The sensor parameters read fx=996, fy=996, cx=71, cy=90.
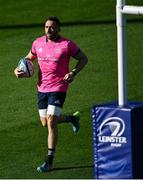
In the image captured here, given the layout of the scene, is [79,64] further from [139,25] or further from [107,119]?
[139,25]

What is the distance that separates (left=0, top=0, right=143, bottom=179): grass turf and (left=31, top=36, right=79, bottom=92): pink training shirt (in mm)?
1167

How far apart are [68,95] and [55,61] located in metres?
4.85

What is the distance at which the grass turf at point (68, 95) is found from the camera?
49.5ft

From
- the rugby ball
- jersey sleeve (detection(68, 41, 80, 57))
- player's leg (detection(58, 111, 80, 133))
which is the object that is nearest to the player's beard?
jersey sleeve (detection(68, 41, 80, 57))

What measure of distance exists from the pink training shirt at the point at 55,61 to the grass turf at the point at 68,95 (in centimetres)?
117

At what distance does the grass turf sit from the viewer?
595 inches

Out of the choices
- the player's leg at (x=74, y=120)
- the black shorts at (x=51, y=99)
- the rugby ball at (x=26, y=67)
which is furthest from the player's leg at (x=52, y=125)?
the player's leg at (x=74, y=120)

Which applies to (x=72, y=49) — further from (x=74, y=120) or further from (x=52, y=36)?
(x=74, y=120)

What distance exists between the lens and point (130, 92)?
19.9 meters

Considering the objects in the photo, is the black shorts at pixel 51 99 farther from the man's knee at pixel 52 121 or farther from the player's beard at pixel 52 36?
the player's beard at pixel 52 36

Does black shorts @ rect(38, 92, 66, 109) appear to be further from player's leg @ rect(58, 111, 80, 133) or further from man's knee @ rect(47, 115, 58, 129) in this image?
player's leg @ rect(58, 111, 80, 133)

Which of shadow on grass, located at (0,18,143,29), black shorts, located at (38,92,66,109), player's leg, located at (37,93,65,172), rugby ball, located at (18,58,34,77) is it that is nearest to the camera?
player's leg, located at (37,93,65,172)

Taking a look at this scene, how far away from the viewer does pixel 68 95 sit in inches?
782

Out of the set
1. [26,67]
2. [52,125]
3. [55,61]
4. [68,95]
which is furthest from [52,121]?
[68,95]
